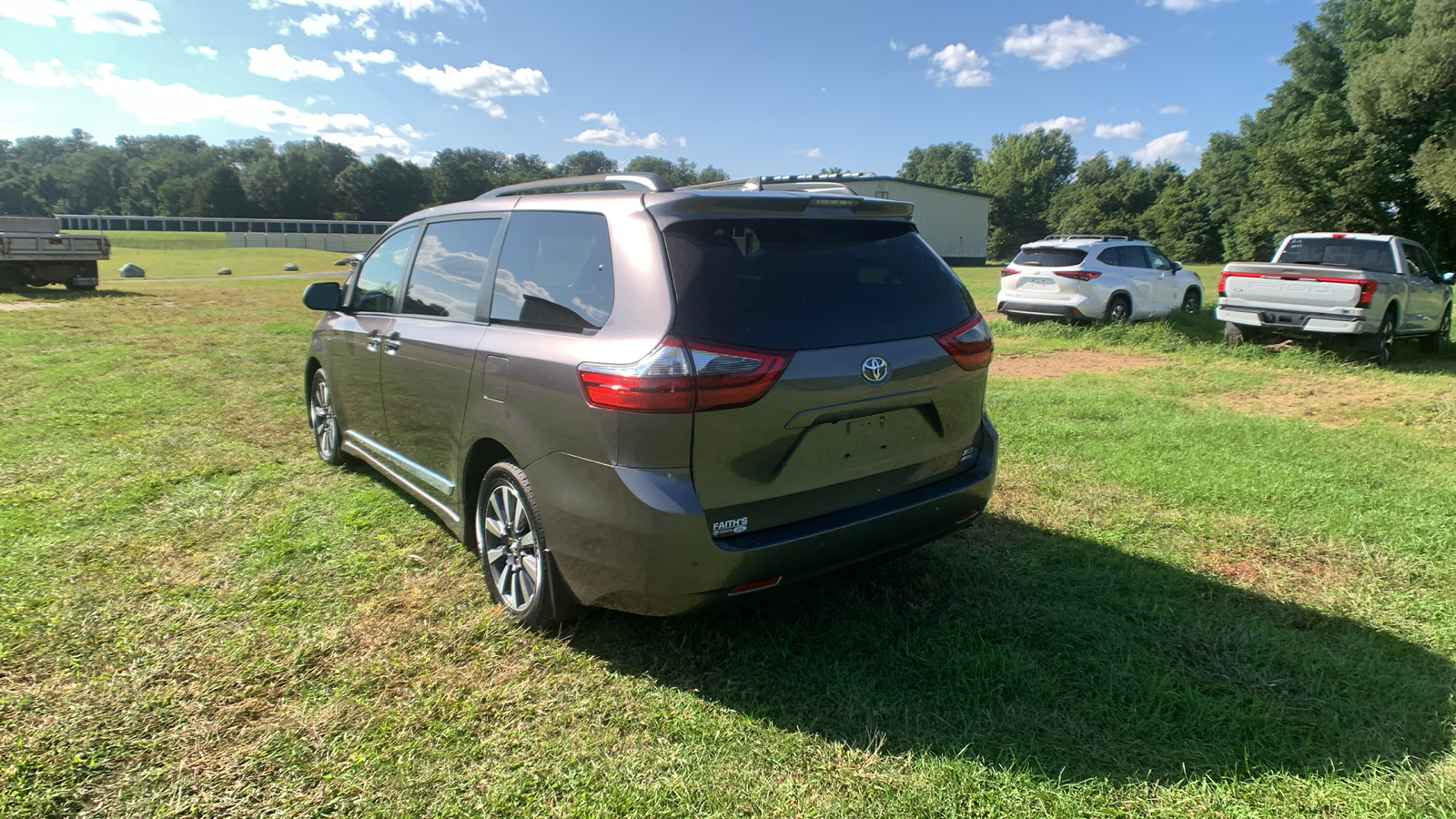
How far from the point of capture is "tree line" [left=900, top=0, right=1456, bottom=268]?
2444 centimetres

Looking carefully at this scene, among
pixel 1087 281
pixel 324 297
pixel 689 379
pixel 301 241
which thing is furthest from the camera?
pixel 301 241

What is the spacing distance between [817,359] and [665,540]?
796 millimetres

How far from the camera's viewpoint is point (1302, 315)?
35.7ft

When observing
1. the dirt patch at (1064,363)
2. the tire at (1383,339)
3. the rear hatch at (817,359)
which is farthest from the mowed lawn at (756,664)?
the tire at (1383,339)

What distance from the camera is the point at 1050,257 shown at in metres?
14.7

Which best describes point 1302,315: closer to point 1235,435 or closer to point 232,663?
point 1235,435

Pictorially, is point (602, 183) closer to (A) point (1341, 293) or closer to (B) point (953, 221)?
(A) point (1341, 293)

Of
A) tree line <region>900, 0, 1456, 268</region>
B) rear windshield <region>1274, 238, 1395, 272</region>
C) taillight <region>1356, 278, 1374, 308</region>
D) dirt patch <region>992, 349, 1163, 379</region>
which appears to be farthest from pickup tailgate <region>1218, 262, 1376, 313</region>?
tree line <region>900, 0, 1456, 268</region>

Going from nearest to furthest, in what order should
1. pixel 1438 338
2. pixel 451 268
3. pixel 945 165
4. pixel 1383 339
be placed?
1. pixel 451 268
2. pixel 1383 339
3. pixel 1438 338
4. pixel 945 165

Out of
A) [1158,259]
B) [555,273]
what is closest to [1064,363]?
[1158,259]

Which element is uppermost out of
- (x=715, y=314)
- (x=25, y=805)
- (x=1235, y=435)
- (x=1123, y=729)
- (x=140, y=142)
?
(x=140, y=142)

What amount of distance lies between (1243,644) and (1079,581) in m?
0.71

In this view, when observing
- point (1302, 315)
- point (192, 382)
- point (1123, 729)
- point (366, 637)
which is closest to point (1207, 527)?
point (1123, 729)

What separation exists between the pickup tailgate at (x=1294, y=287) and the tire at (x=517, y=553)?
11.5 m
